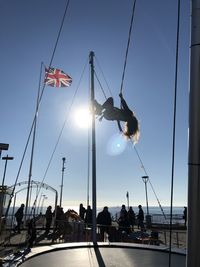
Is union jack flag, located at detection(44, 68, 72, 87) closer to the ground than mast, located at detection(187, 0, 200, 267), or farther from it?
farther from it

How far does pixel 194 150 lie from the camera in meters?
2.65

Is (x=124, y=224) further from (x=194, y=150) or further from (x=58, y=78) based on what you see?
(x=194, y=150)

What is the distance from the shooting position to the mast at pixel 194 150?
2.51 metres

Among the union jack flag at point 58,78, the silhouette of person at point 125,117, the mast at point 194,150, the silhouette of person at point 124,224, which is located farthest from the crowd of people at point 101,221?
the mast at point 194,150

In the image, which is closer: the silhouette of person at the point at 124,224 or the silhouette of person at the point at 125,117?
the silhouette of person at the point at 125,117

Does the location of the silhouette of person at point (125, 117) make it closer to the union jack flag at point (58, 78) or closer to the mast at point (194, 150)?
the mast at point (194, 150)

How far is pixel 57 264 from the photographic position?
600 centimetres

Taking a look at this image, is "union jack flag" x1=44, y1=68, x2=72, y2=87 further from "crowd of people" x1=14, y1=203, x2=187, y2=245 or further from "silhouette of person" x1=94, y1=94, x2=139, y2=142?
"silhouette of person" x1=94, y1=94, x2=139, y2=142

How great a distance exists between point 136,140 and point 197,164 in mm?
Answer: 5087

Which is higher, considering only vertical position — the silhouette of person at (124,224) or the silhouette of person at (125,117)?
the silhouette of person at (125,117)

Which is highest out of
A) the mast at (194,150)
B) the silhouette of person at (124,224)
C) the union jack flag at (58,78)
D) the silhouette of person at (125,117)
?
the union jack flag at (58,78)

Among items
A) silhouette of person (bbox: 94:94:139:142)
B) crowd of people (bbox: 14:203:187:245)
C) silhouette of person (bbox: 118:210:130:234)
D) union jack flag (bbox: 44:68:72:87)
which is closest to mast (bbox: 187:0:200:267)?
silhouette of person (bbox: 94:94:139:142)

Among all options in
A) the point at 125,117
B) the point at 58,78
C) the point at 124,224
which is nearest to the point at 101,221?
the point at 124,224

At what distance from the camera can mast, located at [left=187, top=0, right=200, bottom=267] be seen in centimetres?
251
